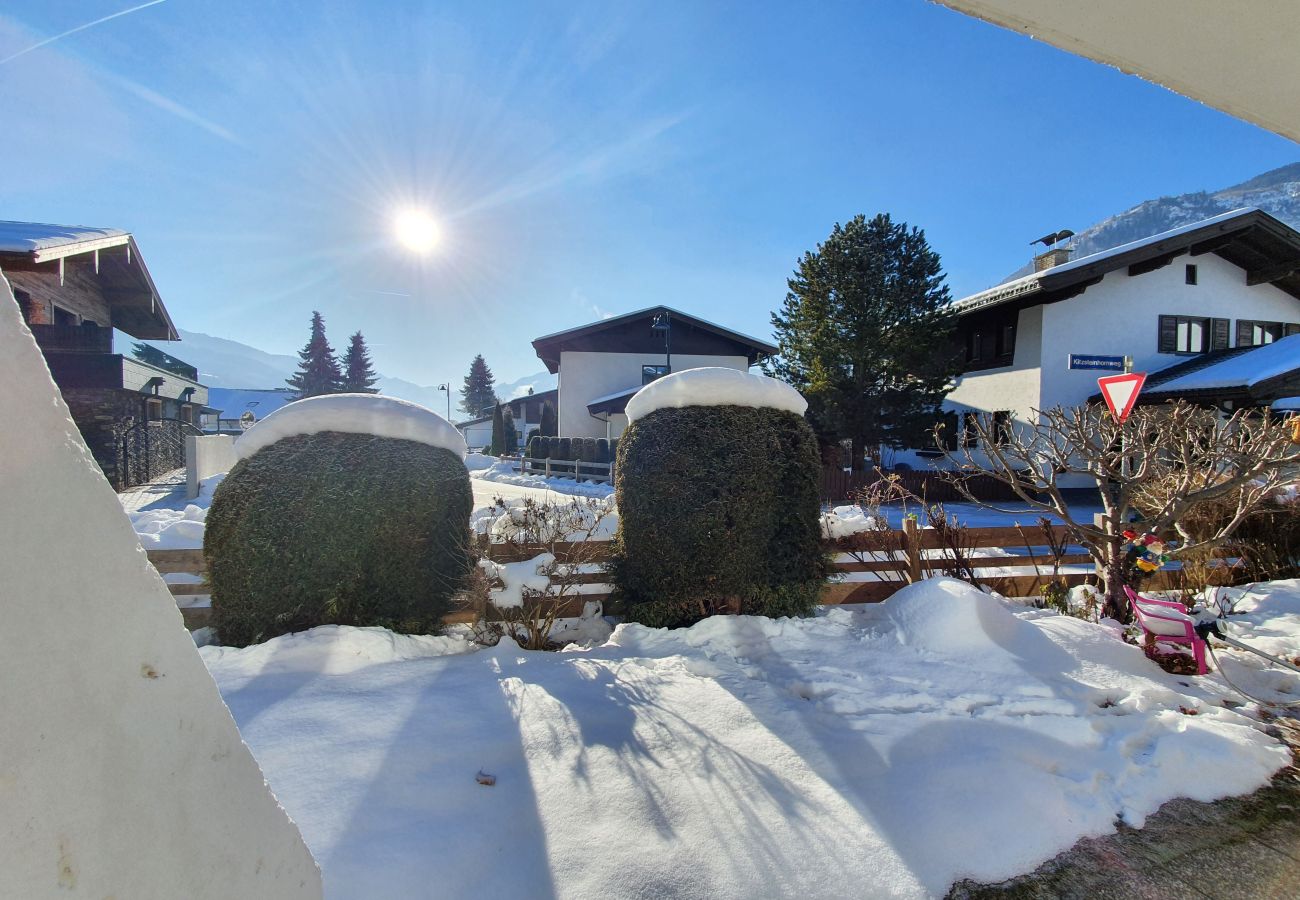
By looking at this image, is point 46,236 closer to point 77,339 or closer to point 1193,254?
point 77,339

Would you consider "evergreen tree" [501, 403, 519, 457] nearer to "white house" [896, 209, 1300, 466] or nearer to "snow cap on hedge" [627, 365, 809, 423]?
"white house" [896, 209, 1300, 466]

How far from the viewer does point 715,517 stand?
14.8 feet

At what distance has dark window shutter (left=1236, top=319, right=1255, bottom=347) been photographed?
1591cm

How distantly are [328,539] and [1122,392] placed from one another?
7023 mm

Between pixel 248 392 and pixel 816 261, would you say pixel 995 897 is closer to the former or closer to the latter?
pixel 816 261

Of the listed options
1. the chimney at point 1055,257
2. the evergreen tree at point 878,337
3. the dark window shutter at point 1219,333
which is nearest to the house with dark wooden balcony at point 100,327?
the evergreen tree at point 878,337

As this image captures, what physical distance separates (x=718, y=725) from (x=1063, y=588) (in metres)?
4.56

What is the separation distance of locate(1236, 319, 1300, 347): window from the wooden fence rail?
16445 millimetres

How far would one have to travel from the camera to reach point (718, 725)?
10.3 ft

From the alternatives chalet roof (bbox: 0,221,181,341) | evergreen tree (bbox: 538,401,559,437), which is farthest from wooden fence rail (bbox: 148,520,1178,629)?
evergreen tree (bbox: 538,401,559,437)

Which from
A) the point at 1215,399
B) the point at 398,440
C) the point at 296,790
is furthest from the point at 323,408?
the point at 1215,399

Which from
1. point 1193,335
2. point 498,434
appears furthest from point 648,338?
point 1193,335

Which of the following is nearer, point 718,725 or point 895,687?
point 718,725

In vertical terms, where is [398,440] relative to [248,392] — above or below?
below
